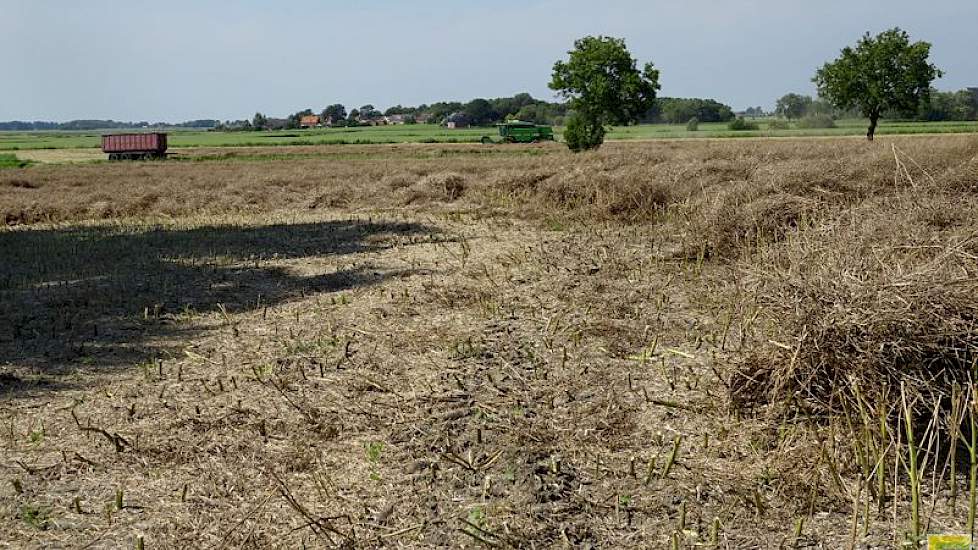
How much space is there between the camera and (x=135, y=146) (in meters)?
49.9

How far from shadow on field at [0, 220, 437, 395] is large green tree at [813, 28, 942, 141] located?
3970cm

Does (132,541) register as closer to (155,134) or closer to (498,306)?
(498,306)

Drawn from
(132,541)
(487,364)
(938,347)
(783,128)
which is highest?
(783,128)

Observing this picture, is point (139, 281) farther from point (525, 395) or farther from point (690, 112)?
point (690, 112)

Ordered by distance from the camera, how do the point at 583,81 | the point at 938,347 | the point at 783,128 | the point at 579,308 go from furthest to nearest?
the point at 783,128, the point at 583,81, the point at 579,308, the point at 938,347

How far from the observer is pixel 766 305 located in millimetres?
4789

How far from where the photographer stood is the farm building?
4395 inches

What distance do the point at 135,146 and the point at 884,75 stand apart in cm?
4456

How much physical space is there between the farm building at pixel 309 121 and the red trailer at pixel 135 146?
61.2m

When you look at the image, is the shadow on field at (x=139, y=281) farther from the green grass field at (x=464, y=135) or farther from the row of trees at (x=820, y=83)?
the green grass field at (x=464, y=135)

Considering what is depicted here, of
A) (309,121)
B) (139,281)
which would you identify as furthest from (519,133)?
(309,121)

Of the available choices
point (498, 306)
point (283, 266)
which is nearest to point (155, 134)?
point (283, 266)

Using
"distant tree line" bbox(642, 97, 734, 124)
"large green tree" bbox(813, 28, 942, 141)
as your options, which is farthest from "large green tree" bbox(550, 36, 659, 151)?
"distant tree line" bbox(642, 97, 734, 124)

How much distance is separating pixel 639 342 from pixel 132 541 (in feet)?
12.3
